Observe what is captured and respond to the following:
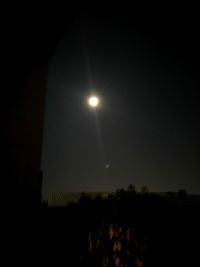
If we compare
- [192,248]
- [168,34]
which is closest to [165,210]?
[192,248]

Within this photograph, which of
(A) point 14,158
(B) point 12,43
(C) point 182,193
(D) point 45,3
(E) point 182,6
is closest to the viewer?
(D) point 45,3

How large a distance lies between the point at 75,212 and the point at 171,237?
129cm

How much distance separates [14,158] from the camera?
85.4 inches

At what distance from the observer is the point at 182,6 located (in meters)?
2.97

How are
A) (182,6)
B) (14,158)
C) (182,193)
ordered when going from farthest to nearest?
(182,193)
(182,6)
(14,158)

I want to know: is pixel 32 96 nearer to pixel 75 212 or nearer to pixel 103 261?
pixel 75 212

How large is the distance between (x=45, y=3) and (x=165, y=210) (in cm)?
270

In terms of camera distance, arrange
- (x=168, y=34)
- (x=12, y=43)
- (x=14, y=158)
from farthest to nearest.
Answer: (x=168, y=34), (x=12, y=43), (x=14, y=158)

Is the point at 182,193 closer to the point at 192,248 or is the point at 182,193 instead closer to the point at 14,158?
the point at 192,248

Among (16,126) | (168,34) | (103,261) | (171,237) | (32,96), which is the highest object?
(168,34)

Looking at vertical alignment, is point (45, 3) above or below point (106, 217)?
above

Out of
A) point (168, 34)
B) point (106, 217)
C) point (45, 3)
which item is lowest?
point (106, 217)

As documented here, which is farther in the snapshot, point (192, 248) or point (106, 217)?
point (192, 248)

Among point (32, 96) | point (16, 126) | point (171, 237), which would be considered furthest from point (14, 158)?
point (171, 237)
